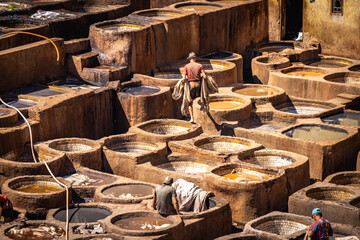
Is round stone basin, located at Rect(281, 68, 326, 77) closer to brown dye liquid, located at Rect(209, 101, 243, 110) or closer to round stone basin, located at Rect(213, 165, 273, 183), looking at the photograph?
brown dye liquid, located at Rect(209, 101, 243, 110)

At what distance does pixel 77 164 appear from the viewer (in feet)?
72.3

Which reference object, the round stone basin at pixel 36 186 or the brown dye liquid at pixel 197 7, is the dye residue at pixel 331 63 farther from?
the round stone basin at pixel 36 186

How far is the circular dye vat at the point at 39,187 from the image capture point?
20375 mm

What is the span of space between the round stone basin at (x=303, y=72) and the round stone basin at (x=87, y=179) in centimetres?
933

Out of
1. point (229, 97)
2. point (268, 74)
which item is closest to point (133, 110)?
point (229, 97)

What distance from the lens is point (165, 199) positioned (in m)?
18.5

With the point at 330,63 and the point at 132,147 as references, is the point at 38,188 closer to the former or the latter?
the point at 132,147

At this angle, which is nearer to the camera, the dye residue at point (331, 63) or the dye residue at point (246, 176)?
the dye residue at point (246, 176)

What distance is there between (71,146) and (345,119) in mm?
7654

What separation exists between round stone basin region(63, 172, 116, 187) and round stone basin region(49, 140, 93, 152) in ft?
3.83

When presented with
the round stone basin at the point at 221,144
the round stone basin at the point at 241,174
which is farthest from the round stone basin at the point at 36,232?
the round stone basin at the point at 221,144

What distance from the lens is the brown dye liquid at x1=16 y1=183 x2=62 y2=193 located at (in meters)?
20.4

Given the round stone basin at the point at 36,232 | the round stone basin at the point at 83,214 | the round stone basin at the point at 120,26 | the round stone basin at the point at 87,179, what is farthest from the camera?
the round stone basin at the point at 120,26

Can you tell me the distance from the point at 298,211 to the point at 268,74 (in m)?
9.46
